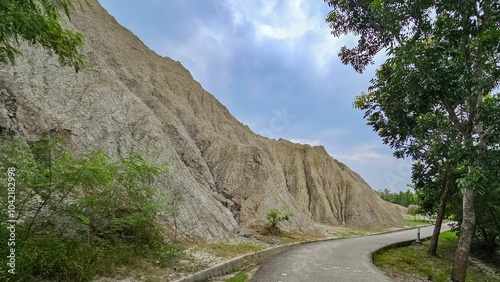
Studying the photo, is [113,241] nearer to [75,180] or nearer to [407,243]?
[75,180]

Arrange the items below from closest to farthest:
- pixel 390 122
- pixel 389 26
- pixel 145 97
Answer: pixel 389 26, pixel 390 122, pixel 145 97

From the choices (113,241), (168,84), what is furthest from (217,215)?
(168,84)

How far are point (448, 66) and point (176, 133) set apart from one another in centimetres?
1826

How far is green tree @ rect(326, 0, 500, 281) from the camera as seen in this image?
343 inches

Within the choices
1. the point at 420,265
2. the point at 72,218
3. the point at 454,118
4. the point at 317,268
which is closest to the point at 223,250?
the point at 317,268

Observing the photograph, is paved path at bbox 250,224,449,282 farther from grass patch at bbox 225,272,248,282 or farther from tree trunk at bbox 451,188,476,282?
tree trunk at bbox 451,188,476,282

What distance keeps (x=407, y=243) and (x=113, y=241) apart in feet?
62.7

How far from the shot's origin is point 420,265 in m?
13.6

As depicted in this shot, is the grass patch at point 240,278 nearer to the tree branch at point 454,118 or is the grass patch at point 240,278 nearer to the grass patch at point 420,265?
the grass patch at point 420,265

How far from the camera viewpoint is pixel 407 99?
10.6m

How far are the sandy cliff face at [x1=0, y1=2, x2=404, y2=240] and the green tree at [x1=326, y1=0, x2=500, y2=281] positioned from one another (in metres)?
9.63

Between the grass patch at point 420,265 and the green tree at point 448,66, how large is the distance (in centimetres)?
202

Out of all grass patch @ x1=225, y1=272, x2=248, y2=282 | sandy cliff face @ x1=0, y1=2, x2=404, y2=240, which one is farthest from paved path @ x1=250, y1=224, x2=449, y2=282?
sandy cliff face @ x1=0, y1=2, x2=404, y2=240

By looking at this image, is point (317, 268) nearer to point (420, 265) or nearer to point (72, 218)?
point (420, 265)
